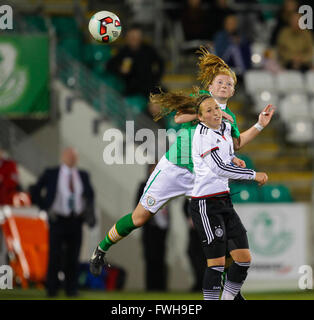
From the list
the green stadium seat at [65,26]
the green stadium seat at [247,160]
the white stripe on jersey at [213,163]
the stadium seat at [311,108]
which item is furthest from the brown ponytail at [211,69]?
the green stadium seat at [65,26]

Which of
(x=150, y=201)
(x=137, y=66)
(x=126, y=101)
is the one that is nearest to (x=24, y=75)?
(x=126, y=101)

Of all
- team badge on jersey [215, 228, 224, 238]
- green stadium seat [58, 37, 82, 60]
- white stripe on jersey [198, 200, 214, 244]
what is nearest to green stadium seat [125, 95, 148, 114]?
green stadium seat [58, 37, 82, 60]

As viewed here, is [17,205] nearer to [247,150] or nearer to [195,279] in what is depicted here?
[195,279]

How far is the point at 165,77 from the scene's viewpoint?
576 inches

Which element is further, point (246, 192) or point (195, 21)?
point (195, 21)

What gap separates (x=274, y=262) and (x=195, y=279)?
1.07 m

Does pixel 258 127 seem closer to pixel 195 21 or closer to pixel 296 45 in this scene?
pixel 195 21

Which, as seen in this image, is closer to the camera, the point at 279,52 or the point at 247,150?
the point at 247,150

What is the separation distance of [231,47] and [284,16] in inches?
63.9

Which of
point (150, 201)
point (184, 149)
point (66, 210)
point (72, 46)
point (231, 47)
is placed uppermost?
point (72, 46)

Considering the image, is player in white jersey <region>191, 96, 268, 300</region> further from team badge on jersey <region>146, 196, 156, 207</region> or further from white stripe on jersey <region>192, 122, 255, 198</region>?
team badge on jersey <region>146, 196, 156, 207</region>

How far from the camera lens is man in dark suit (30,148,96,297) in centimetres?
1137

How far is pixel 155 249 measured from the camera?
1239 cm
